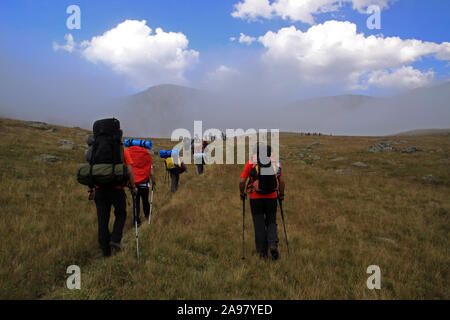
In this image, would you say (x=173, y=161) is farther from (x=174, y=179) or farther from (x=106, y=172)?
(x=106, y=172)

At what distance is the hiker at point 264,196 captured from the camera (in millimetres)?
4777

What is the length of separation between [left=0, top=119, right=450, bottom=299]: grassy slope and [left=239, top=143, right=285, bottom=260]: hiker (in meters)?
0.44

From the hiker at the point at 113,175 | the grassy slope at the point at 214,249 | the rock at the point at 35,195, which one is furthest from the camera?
the rock at the point at 35,195

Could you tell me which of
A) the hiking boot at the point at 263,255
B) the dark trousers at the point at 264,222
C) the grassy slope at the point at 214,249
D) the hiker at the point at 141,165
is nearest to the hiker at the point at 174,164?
the grassy slope at the point at 214,249

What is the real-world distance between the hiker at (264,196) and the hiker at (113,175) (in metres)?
2.65

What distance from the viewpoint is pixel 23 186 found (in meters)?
9.40

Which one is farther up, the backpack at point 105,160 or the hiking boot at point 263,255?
the backpack at point 105,160

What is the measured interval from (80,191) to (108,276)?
7.72 metres

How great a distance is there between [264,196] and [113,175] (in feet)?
10.6

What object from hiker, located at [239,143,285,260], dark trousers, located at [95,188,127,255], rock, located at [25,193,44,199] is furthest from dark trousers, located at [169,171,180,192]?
hiker, located at [239,143,285,260]

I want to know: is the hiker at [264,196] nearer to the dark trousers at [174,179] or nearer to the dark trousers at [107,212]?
the dark trousers at [107,212]
